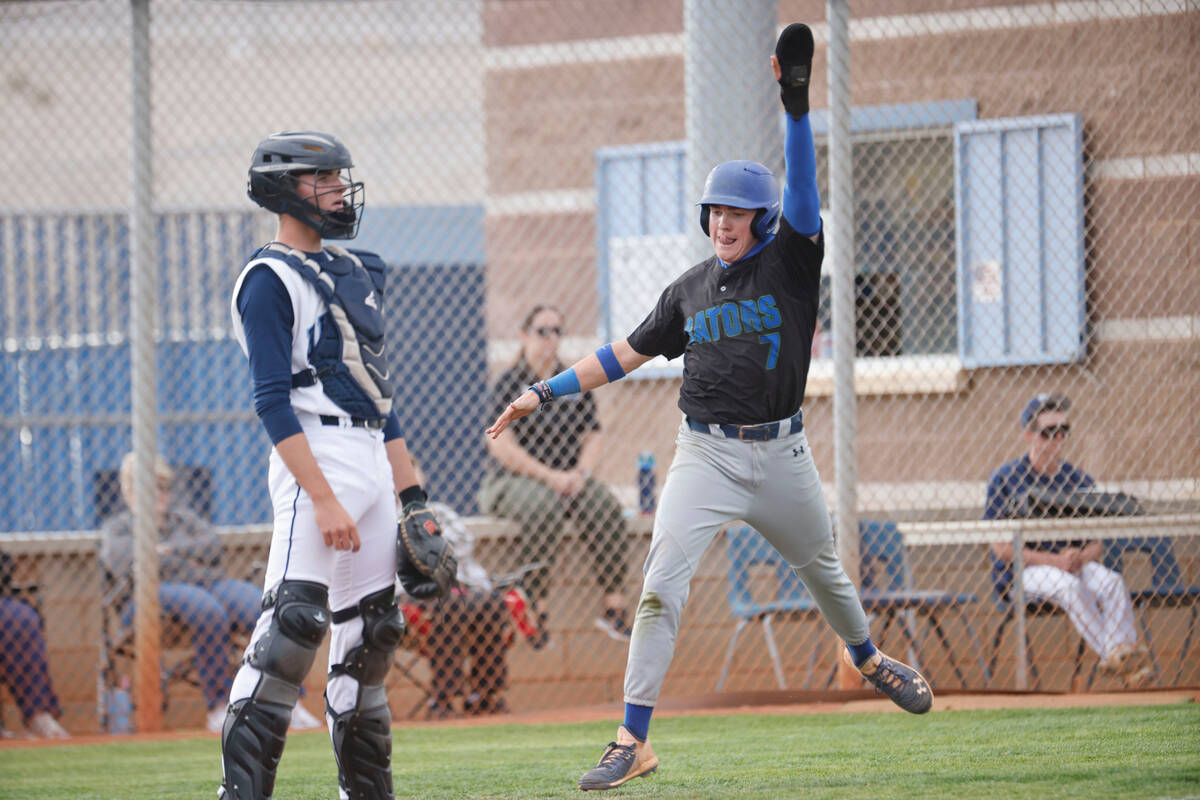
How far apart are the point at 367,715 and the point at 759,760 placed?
1.84 metres

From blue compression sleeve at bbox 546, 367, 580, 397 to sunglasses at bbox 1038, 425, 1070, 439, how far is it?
12.2ft

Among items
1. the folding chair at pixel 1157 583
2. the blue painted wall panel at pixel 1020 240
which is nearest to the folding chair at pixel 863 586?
the folding chair at pixel 1157 583

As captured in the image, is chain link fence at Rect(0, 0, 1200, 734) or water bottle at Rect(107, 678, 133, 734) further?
water bottle at Rect(107, 678, 133, 734)

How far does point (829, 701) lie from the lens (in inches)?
275

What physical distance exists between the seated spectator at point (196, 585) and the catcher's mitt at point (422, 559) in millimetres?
3574

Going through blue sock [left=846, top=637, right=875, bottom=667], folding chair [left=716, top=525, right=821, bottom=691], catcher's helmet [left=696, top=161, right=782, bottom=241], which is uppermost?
catcher's helmet [left=696, top=161, right=782, bottom=241]

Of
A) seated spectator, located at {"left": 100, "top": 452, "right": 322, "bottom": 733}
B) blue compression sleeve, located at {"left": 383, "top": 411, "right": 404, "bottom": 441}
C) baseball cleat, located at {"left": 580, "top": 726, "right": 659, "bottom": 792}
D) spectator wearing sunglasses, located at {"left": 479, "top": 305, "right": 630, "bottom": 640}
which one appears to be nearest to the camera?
blue compression sleeve, located at {"left": 383, "top": 411, "right": 404, "bottom": 441}

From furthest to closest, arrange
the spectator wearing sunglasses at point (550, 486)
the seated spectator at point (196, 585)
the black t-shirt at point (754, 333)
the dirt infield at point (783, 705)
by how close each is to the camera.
Result: the spectator wearing sunglasses at point (550, 486)
the seated spectator at point (196, 585)
the dirt infield at point (783, 705)
the black t-shirt at point (754, 333)

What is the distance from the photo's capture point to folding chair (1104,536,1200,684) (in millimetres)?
7215

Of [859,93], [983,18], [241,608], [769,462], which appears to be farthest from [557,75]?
[769,462]

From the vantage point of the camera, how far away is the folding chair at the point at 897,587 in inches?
291

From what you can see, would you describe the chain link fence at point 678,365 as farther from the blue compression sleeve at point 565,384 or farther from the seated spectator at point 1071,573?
the blue compression sleeve at point 565,384

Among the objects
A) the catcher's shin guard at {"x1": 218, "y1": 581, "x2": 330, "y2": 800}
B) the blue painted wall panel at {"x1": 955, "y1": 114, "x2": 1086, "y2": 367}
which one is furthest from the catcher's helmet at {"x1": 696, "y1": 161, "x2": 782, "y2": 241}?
the blue painted wall panel at {"x1": 955, "y1": 114, "x2": 1086, "y2": 367}

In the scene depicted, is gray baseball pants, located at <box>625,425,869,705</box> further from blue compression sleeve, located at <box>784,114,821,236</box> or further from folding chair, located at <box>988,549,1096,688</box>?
folding chair, located at <box>988,549,1096,688</box>
